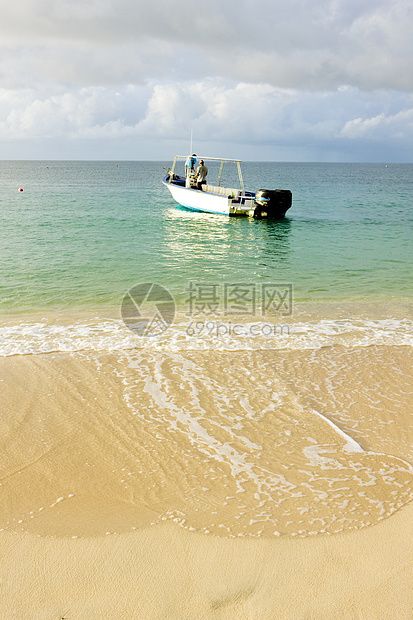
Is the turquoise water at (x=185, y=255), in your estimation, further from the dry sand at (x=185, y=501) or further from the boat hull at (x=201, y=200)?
the dry sand at (x=185, y=501)

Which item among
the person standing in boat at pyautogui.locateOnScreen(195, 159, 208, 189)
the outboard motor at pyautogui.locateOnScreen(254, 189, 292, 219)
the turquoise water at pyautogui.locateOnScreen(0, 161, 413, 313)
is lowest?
the turquoise water at pyautogui.locateOnScreen(0, 161, 413, 313)

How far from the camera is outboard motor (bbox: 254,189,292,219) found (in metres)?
25.0

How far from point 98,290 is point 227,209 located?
15.0 meters

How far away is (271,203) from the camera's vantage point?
25172mm

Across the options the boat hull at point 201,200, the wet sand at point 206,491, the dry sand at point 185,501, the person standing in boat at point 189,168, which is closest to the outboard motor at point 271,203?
the boat hull at point 201,200

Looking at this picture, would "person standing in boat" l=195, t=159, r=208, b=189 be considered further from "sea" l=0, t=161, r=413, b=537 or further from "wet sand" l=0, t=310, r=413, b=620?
"wet sand" l=0, t=310, r=413, b=620

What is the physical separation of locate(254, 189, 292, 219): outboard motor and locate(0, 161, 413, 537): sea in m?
11.6

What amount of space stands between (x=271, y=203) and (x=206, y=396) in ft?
68.4

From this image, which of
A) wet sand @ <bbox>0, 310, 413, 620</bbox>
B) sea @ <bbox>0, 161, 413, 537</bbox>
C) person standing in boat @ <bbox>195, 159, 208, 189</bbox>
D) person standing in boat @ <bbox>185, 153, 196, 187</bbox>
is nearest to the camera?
wet sand @ <bbox>0, 310, 413, 620</bbox>

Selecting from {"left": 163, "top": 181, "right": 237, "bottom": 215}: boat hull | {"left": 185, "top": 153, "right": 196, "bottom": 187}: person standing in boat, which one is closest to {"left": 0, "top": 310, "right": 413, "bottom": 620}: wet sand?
{"left": 163, "top": 181, "right": 237, "bottom": 215}: boat hull

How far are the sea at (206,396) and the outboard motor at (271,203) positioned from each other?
11.6 meters

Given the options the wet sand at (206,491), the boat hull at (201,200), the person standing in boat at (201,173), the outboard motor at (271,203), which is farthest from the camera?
the person standing in boat at (201,173)

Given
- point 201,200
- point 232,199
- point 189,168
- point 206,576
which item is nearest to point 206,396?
point 206,576

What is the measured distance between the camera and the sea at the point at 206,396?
3.87m
